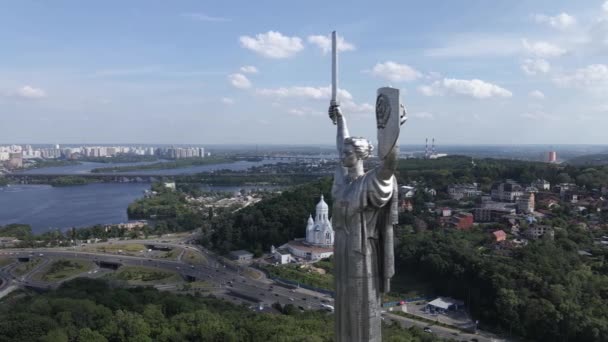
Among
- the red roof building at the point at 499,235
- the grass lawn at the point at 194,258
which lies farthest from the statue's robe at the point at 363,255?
the grass lawn at the point at 194,258

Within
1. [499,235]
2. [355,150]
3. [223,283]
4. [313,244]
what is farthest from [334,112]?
[313,244]

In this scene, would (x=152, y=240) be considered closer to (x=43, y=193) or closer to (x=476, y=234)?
(x=476, y=234)

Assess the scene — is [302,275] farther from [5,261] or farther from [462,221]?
[5,261]

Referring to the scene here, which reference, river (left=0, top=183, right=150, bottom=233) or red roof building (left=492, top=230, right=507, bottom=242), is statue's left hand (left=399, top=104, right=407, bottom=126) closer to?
red roof building (left=492, top=230, right=507, bottom=242)

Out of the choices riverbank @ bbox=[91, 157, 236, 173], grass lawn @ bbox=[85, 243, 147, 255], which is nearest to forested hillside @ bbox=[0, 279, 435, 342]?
grass lawn @ bbox=[85, 243, 147, 255]

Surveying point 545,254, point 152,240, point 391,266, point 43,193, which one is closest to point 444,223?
point 545,254

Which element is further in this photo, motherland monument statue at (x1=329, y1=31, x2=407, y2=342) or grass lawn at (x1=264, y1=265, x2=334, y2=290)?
grass lawn at (x1=264, y1=265, x2=334, y2=290)
